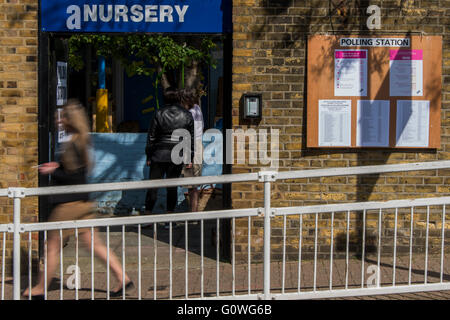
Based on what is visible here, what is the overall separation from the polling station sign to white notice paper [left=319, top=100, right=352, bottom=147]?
139cm

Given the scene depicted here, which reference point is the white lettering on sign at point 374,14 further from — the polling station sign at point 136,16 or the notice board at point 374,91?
the polling station sign at point 136,16

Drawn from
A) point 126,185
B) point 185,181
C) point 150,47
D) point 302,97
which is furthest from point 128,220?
point 150,47

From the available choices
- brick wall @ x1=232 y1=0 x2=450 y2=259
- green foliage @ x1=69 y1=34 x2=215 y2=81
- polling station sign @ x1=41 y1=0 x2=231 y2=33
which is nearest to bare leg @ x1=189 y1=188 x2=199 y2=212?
brick wall @ x1=232 y1=0 x2=450 y2=259

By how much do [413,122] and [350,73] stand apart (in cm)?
87

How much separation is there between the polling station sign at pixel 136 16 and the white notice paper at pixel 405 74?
1819 mm

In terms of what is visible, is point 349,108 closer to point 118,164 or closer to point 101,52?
point 118,164

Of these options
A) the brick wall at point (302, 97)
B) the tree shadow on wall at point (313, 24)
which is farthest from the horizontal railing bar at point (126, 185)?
the tree shadow on wall at point (313, 24)

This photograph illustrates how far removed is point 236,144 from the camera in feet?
25.4

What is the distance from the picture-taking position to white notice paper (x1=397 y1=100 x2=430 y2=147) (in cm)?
776

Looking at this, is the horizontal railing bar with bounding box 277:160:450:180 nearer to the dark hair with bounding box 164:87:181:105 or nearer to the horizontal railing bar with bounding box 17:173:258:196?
the horizontal railing bar with bounding box 17:173:258:196

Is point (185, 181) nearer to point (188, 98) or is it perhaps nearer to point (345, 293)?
point (345, 293)

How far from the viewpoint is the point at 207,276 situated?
7121 millimetres

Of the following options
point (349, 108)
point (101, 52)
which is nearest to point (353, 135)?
point (349, 108)
